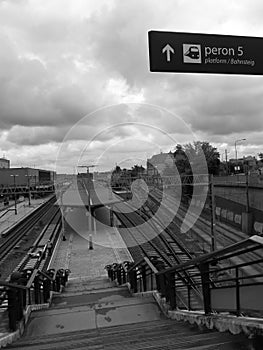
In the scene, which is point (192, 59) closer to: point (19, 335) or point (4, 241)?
point (19, 335)

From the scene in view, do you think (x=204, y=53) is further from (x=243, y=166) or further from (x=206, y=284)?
(x=243, y=166)

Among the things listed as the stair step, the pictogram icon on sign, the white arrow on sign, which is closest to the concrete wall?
the pictogram icon on sign

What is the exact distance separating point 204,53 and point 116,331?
386 centimetres

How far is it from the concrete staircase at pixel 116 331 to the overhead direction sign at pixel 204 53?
3331 millimetres

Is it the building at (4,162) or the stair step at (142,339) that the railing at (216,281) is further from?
the building at (4,162)

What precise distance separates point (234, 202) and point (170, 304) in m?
23.9

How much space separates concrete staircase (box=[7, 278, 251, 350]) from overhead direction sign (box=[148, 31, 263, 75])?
3.33 m

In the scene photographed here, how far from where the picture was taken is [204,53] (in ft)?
15.3

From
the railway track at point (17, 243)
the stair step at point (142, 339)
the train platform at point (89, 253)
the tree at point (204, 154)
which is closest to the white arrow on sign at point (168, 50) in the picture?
the stair step at point (142, 339)

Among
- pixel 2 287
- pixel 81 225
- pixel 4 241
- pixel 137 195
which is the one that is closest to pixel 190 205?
pixel 137 195

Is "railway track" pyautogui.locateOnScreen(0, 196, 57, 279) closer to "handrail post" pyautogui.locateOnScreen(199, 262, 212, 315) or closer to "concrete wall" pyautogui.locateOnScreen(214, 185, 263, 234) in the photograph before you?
"handrail post" pyautogui.locateOnScreen(199, 262, 212, 315)

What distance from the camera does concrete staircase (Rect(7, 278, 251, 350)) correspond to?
2724mm

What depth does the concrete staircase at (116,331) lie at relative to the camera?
2724mm

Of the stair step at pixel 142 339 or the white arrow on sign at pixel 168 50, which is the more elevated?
the white arrow on sign at pixel 168 50
